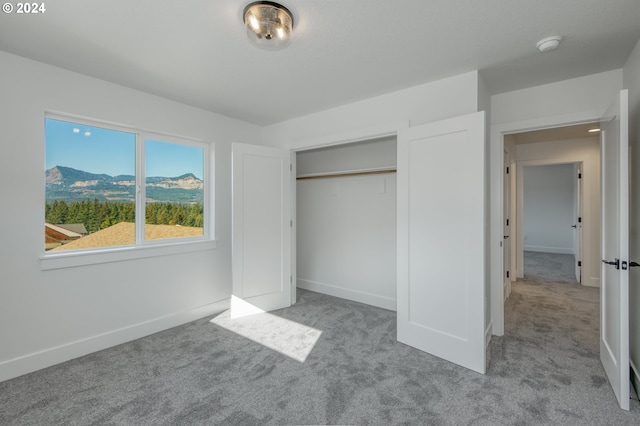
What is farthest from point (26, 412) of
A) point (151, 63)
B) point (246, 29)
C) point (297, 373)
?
point (246, 29)

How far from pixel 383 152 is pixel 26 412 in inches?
156

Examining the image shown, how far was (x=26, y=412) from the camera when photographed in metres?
1.88

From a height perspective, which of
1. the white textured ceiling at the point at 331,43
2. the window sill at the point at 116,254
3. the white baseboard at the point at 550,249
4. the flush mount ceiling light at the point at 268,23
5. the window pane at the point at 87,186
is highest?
the white textured ceiling at the point at 331,43

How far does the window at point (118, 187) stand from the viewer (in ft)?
8.48

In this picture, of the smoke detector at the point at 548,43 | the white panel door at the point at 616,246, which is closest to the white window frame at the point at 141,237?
the smoke detector at the point at 548,43

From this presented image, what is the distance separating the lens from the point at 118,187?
2.94 meters

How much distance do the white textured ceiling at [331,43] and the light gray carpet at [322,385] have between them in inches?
96.8

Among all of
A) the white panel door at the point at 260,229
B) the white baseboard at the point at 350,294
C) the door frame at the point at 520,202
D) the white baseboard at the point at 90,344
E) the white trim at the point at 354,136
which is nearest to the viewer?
the white baseboard at the point at 90,344

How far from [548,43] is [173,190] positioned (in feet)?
12.0

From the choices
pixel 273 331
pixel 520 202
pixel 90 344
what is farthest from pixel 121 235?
pixel 520 202

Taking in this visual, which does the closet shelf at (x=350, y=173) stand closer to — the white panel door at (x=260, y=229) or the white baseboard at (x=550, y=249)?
the white panel door at (x=260, y=229)

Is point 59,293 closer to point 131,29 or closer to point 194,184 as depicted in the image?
point 194,184

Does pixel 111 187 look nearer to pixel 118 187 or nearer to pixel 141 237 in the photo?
pixel 118 187

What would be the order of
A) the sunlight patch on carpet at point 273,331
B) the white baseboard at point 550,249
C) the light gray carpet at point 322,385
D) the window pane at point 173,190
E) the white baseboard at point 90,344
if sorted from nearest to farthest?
the light gray carpet at point 322,385 < the white baseboard at point 90,344 < the sunlight patch on carpet at point 273,331 < the window pane at point 173,190 < the white baseboard at point 550,249
